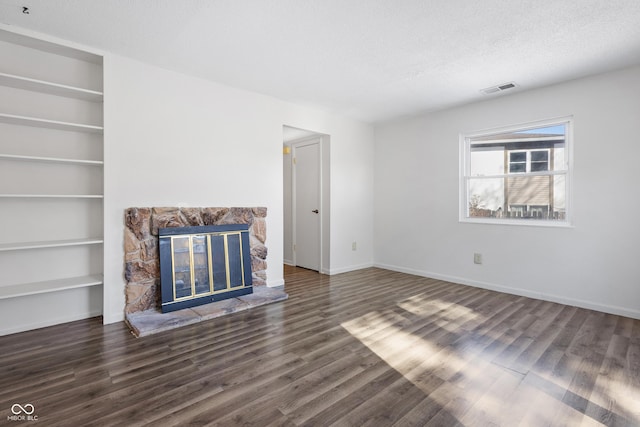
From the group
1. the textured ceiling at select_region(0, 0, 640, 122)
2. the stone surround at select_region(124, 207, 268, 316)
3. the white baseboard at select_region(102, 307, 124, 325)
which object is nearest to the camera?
the textured ceiling at select_region(0, 0, 640, 122)

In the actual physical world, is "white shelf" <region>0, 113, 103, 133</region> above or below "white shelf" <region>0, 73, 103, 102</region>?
below

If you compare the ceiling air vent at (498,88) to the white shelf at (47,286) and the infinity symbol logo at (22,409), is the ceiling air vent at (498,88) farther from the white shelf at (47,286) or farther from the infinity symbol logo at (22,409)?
the infinity symbol logo at (22,409)

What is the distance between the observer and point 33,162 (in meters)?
2.74

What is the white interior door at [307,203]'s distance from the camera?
512 centimetres

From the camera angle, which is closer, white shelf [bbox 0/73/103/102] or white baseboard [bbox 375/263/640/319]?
white shelf [bbox 0/73/103/102]

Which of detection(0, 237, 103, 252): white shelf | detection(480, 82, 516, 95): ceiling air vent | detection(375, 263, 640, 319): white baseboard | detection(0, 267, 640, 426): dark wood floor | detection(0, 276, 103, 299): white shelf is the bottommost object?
detection(0, 267, 640, 426): dark wood floor

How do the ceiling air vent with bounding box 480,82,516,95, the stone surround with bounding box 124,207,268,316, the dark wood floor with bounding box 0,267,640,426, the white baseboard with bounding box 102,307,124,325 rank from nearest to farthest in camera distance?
the dark wood floor with bounding box 0,267,640,426
the white baseboard with bounding box 102,307,124,325
the stone surround with bounding box 124,207,268,316
the ceiling air vent with bounding box 480,82,516,95

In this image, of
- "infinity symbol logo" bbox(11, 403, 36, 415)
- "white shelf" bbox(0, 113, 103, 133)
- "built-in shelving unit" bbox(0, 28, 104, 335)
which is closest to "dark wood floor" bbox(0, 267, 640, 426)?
"infinity symbol logo" bbox(11, 403, 36, 415)

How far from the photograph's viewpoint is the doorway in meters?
4.97

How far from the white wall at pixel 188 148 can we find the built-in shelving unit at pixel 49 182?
0.18 metres

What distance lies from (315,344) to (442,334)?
42.8 inches

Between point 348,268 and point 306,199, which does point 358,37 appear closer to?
point 306,199

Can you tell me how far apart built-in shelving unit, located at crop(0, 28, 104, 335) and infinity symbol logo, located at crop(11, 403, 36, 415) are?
3.49 ft

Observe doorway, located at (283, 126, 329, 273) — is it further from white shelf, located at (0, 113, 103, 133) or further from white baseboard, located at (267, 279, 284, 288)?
white shelf, located at (0, 113, 103, 133)
